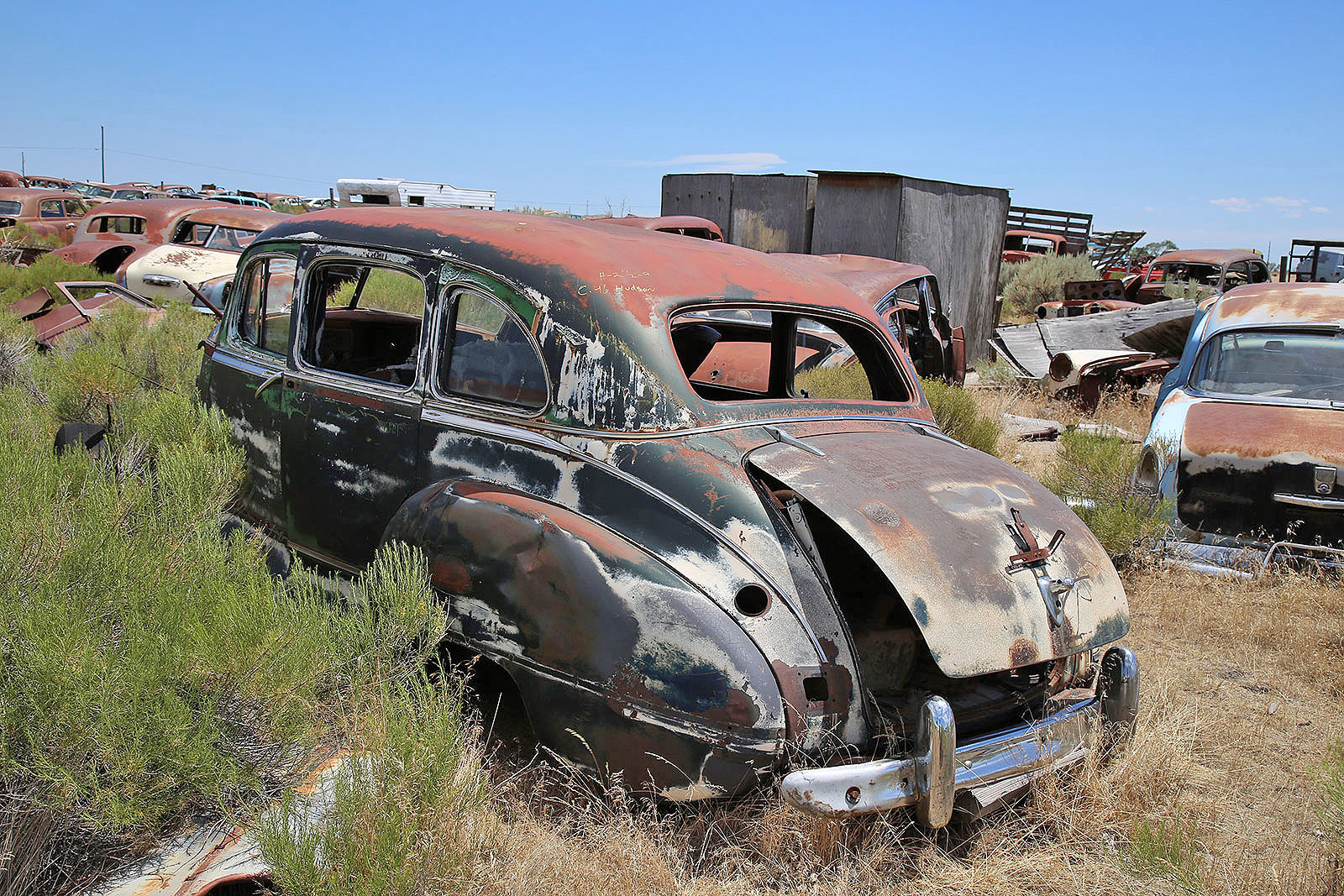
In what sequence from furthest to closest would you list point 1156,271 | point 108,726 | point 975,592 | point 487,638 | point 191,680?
point 1156,271
point 487,638
point 975,592
point 191,680
point 108,726

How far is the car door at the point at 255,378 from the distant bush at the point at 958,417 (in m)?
4.68

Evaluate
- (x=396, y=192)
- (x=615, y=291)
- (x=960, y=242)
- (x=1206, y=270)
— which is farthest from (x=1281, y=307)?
(x=396, y=192)

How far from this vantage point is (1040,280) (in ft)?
67.4

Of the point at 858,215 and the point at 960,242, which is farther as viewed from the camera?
the point at 960,242

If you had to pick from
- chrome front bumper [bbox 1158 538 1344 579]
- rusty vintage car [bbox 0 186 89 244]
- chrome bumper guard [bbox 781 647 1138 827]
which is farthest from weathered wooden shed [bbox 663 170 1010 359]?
rusty vintage car [bbox 0 186 89 244]

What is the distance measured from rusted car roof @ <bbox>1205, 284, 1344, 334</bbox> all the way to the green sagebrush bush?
573cm

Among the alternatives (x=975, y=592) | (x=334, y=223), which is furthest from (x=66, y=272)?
(x=975, y=592)

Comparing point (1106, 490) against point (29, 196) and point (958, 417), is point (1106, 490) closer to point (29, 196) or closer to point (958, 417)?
point (958, 417)

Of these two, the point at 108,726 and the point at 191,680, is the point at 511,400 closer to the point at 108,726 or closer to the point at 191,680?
the point at 191,680

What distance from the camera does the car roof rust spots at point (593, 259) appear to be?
10.8ft

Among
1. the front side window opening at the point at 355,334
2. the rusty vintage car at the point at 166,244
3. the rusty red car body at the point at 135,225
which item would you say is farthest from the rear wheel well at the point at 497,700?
the rusty red car body at the point at 135,225

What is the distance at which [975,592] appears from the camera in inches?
109

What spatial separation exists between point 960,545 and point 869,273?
5326 mm

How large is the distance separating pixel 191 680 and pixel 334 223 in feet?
7.90
